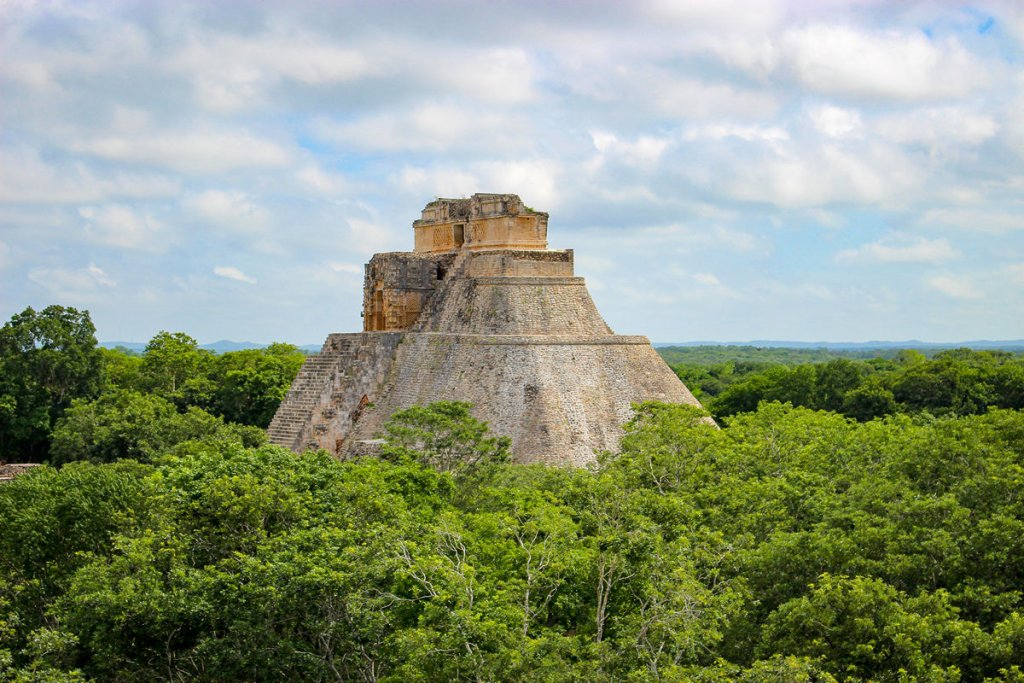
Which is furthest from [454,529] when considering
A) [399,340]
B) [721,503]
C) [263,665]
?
[399,340]

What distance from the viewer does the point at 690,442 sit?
22844 mm

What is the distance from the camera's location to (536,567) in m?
15.7

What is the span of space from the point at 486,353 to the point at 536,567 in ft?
46.3

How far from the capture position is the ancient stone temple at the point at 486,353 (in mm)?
28062

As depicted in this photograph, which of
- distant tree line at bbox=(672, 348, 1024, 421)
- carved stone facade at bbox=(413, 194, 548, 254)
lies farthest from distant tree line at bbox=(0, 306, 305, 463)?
distant tree line at bbox=(672, 348, 1024, 421)

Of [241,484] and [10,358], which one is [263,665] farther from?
[10,358]

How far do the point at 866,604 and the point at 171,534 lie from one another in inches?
397

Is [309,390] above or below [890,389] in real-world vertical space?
below

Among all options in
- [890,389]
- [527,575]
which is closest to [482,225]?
[527,575]

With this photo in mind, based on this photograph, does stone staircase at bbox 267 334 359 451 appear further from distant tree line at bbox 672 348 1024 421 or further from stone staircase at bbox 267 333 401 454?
distant tree line at bbox 672 348 1024 421

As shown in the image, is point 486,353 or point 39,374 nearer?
point 486,353

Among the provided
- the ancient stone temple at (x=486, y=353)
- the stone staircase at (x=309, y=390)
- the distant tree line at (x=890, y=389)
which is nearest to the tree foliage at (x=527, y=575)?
the ancient stone temple at (x=486, y=353)

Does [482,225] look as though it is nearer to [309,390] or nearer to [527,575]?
[309,390]

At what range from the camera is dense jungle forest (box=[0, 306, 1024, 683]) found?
46.6 ft
